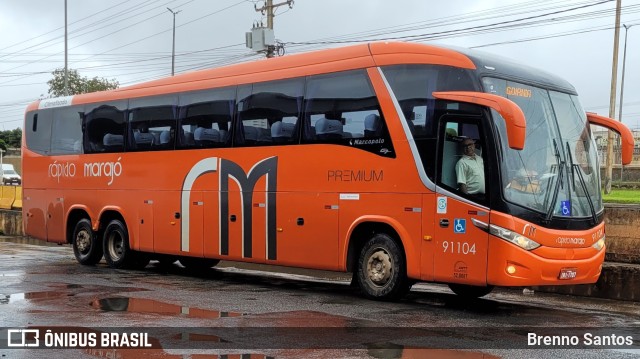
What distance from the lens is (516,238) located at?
33.7ft

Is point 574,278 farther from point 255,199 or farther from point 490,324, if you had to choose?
point 255,199

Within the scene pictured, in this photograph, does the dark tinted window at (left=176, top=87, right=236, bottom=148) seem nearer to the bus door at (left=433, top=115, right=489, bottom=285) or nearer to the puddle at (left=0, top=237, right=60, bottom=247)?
the bus door at (left=433, top=115, right=489, bottom=285)

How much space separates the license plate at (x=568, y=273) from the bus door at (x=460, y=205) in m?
1.02

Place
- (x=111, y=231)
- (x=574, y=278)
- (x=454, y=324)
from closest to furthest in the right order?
(x=454, y=324) → (x=574, y=278) → (x=111, y=231)

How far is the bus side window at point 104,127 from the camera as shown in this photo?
1708cm

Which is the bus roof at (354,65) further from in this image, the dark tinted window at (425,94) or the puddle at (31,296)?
the puddle at (31,296)

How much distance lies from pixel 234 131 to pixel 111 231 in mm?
4757

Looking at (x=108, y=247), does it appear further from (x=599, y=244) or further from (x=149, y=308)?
(x=599, y=244)

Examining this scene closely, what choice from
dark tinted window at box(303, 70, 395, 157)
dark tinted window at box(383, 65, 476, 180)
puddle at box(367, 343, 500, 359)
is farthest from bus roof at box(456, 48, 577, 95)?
puddle at box(367, 343, 500, 359)

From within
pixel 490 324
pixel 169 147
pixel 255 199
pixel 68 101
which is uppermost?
pixel 68 101

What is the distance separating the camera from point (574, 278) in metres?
10.7

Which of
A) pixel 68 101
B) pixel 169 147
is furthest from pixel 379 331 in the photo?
pixel 68 101

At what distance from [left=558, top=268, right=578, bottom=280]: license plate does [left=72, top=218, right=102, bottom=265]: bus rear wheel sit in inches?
427

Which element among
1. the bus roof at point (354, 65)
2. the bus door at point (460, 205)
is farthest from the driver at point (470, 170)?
the bus roof at point (354, 65)
